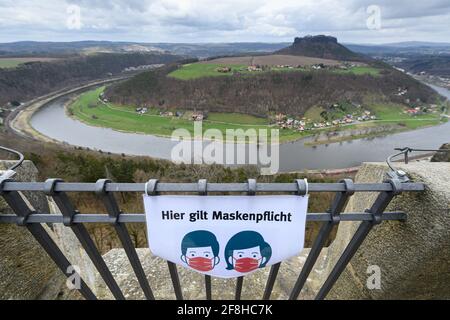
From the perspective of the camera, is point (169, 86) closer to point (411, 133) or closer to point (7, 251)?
point (411, 133)

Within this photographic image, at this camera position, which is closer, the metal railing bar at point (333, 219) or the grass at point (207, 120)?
the metal railing bar at point (333, 219)

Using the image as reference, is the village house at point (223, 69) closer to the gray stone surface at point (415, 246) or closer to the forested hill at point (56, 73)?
the forested hill at point (56, 73)

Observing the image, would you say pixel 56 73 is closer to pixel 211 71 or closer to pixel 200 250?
pixel 211 71

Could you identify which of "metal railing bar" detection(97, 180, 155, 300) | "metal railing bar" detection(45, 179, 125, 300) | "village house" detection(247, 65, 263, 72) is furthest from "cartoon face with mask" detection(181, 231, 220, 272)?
"village house" detection(247, 65, 263, 72)

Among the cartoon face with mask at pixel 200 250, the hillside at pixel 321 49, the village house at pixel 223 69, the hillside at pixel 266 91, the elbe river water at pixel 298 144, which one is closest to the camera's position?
the cartoon face with mask at pixel 200 250

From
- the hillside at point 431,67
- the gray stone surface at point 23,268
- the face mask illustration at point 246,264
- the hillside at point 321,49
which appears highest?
the face mask illustration at point 246,264

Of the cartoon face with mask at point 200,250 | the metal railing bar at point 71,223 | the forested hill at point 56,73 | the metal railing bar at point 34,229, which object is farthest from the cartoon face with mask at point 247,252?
the forested hill at point 56,73

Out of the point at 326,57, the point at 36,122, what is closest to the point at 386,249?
the point at 36,122
